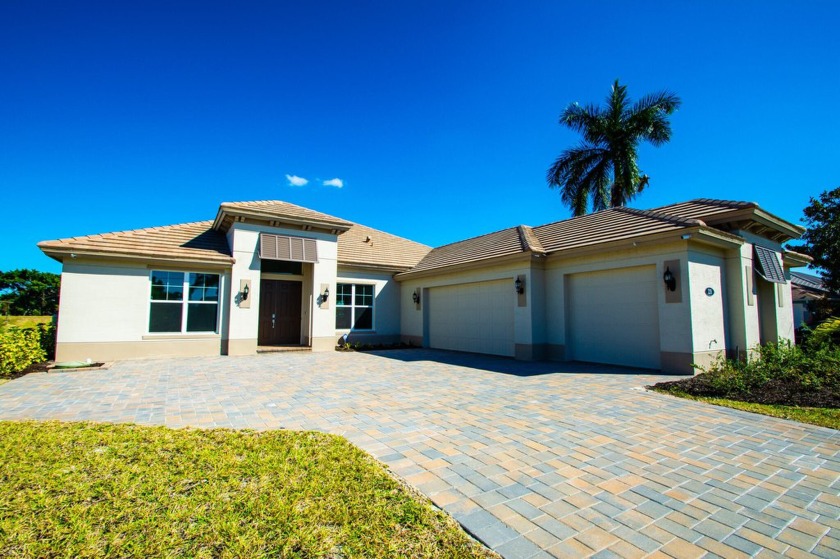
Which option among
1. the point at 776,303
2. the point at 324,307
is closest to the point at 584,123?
the point at 776,303

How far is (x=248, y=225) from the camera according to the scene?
1384 cm

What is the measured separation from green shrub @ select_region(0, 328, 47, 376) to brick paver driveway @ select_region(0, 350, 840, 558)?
117cm

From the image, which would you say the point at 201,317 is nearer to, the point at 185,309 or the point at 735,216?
the point at 185,309

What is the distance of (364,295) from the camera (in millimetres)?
17578

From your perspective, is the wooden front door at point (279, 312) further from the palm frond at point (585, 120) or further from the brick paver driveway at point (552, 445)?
the palm frond at point (585, 120)

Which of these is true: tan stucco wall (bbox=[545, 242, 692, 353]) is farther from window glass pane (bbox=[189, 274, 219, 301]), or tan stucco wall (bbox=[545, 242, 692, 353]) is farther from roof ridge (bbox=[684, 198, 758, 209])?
Answer: window glass pane (bbox=[189, 274, 219, 301])

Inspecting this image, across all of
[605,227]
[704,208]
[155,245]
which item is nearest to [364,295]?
[155,245]

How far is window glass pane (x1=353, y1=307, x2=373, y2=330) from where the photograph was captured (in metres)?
17.2

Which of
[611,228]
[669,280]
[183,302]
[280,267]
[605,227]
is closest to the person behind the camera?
[669,280]

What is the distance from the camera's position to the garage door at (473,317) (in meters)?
13.1

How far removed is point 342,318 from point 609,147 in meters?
18.6

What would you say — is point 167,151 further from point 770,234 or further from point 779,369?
point 770,234

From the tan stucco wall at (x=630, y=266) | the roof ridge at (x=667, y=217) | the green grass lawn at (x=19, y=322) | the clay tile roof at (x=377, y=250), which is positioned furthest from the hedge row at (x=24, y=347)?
the roof ridge at (x=667, y=217)

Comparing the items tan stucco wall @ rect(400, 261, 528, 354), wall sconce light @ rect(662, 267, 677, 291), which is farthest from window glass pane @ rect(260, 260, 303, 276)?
wall sconce light @ rect(662, 267, 677, 291)
